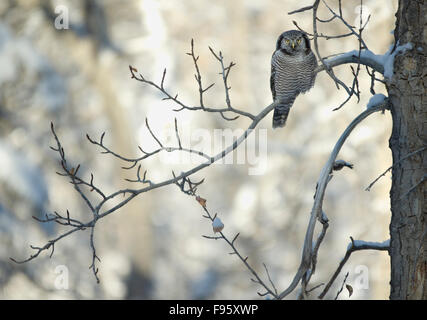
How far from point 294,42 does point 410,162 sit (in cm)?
220

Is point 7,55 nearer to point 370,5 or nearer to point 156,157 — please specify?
point 156,157

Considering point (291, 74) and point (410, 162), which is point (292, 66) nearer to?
point (291, 74)

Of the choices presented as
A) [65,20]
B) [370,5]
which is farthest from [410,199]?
[65,20]

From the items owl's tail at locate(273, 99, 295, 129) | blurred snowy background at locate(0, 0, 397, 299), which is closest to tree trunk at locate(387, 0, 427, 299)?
owl's tail at locate(273, 99, 295, 129)

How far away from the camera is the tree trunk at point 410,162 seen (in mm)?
3262

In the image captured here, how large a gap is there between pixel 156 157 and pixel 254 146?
8.14ft

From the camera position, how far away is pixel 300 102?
43.4 ft

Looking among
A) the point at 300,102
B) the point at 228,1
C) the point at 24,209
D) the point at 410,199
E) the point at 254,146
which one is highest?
the point at 228,1

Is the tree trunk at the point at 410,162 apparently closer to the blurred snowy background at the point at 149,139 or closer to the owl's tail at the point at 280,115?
the owl's tail at the point at 280,115

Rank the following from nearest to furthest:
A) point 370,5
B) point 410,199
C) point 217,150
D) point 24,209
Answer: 1. point 410,199
2. point 370,5
3. point 217,150
4. point 24,209

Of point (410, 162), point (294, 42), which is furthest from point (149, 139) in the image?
point (410, 162)

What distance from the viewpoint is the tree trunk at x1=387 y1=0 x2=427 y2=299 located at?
326cm

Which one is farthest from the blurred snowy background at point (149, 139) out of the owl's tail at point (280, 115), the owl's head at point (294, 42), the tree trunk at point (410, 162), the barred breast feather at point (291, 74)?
the tree trunk at point (410, 162)

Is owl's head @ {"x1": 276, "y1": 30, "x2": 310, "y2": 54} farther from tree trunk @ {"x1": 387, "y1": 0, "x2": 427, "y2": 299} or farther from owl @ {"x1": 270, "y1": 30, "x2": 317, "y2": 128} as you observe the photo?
tree trunk @ {"x1": 387, "y1": 0, "x2": 427, "y2": 299}
